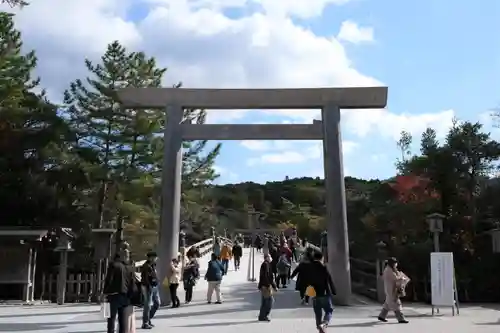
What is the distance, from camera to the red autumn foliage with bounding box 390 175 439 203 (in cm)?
2269

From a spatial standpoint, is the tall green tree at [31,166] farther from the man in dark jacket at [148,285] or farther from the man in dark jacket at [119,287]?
the man in dark jacket at [119,287]

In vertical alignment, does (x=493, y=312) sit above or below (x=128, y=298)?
below

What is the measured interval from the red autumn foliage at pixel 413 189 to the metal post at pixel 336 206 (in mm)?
8838

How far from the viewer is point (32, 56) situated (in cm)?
2497

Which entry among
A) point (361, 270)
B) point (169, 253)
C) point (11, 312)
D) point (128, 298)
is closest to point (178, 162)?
point (169, 253)

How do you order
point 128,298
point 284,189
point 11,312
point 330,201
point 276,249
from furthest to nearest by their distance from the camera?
point 284,189 → point 276,249 → point 330,201 → point 11,312 → point 128,298

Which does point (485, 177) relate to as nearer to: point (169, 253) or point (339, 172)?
point (339, 172)

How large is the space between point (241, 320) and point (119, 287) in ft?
14.9

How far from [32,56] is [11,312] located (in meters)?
14.9

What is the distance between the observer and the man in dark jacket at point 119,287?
8.36 metres

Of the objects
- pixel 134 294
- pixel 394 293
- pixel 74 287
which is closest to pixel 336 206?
pixel 394 293

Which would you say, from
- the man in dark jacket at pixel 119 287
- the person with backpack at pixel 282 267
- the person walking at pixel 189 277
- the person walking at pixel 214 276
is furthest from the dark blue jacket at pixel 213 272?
the man in dark jacket at pixel 119 287

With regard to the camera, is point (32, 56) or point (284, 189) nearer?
point (32, 56)

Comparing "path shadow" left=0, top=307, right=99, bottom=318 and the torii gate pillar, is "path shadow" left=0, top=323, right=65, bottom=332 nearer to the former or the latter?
"path shadow" left=0, top=307, right=99, bottom=318
